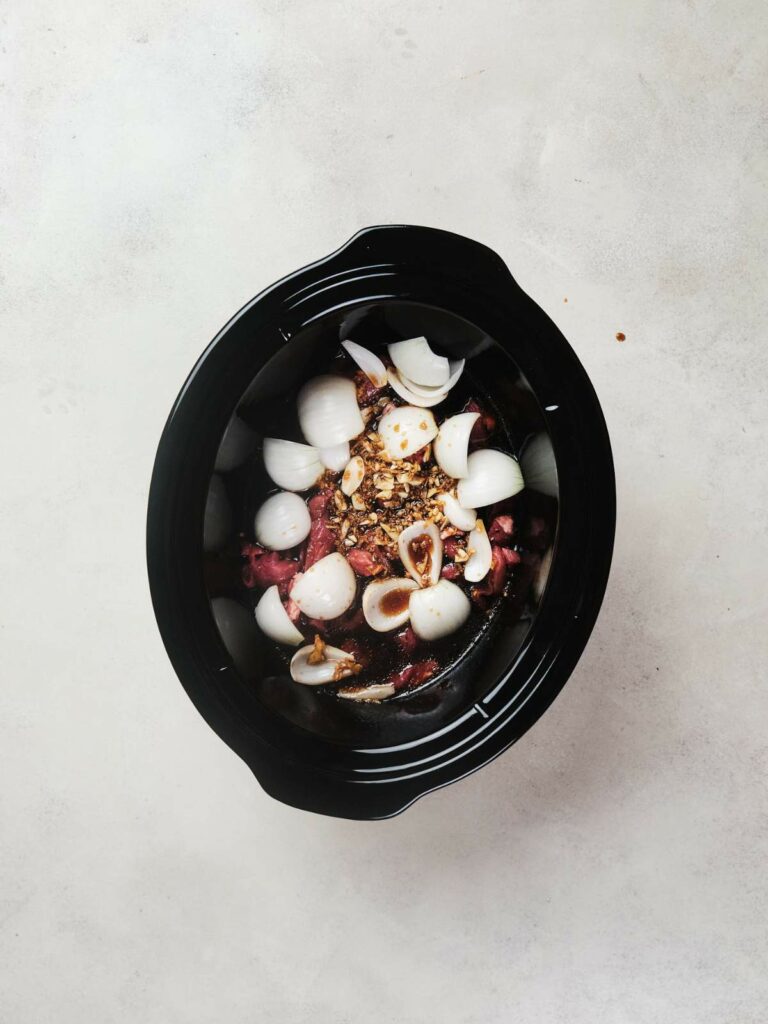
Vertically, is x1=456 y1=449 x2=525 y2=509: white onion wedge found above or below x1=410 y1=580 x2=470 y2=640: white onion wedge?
above

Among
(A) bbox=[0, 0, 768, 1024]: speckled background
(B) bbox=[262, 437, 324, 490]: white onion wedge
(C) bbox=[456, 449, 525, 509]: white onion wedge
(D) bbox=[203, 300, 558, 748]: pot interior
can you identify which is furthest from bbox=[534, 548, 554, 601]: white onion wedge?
(B) bbox=[262, 437, 324, 490]: white onion wedge

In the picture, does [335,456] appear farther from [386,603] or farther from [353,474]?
[386,603]

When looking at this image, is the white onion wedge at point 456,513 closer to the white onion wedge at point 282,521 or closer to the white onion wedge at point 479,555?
the white onion wedge at point 479,555

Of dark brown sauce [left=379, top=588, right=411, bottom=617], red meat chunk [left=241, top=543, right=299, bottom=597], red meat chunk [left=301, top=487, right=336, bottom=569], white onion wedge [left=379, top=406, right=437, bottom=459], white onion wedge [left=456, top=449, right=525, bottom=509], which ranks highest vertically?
white onion wedge [left=379, top=406, right=437, bottom=459]

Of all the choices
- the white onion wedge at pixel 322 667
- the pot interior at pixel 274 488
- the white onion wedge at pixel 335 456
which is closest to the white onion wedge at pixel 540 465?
the pot interior at pixel 274 488

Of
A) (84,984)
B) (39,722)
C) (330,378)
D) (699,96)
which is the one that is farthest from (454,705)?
(699,96)

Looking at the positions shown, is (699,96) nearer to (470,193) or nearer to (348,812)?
(470,193)

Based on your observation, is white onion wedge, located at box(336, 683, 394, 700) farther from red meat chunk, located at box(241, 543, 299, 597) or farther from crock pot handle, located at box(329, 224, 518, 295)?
crock pot handle, located at box(329, 224, 518, 295)

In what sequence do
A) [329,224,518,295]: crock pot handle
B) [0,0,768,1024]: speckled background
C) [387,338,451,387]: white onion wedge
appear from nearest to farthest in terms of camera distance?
[329,224,518,295]: crock pot handle, [387,338,451,387]: white onion wedge, [0,0,768,1024]: speckled background
